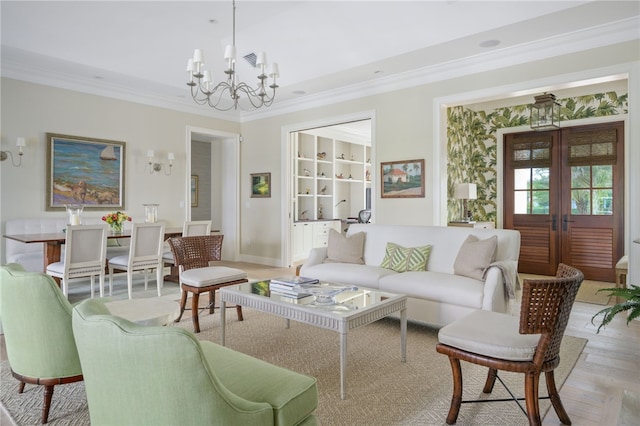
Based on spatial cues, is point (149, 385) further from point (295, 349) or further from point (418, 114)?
point (418, 114)

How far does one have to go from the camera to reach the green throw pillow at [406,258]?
396cm

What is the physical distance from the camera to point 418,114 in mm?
5418

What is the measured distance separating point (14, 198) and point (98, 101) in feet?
5.91

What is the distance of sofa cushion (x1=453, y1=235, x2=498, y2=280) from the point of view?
3441 millimetres

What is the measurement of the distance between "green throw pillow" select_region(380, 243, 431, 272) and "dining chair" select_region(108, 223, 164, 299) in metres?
2.73

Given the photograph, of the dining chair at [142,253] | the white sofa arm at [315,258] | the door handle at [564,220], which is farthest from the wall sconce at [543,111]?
the dining chair at [142,253]

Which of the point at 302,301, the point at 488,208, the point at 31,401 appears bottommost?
the point at 31,401

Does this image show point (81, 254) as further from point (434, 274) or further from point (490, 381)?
point (490, 381)

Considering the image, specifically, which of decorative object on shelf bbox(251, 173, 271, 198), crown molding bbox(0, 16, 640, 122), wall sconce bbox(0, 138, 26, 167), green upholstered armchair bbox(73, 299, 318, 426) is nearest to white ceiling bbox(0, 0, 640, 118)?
crown molding bbox(0, 16, 640, 122)

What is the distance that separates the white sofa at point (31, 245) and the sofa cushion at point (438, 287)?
377 centimetres

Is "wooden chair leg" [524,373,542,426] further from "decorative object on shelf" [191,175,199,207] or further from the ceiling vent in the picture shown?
"decorative object on shelf" [191,175,199,207]

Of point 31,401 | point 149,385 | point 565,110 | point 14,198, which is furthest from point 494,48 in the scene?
point 14,198

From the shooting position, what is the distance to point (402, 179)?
5.55 m

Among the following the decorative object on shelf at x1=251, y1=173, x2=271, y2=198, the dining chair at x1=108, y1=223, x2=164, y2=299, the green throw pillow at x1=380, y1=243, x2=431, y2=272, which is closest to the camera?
the green throw pillow at x1=380, y1=243, x2=431, y2=272
